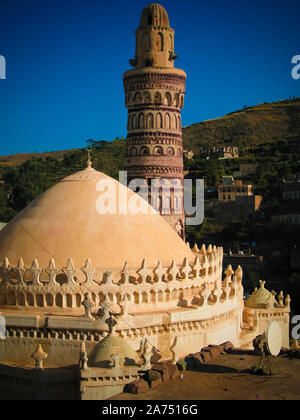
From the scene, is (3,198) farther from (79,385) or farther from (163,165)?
(79,385)

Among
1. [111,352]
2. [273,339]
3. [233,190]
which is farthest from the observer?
[233,190]

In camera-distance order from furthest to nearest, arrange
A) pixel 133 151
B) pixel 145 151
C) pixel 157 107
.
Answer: pixel 133 151 → pixel 145 151 → pixel 157 107

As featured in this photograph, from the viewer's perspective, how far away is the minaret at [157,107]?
1428 inches

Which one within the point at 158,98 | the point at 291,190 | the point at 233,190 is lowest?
the point at 291,190

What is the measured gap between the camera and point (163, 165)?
36.7 meters

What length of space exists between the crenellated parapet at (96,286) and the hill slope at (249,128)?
122 m

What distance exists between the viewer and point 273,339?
52.2 feet

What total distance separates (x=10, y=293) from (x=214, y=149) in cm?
11069

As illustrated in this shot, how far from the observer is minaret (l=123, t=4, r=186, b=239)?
36.3m

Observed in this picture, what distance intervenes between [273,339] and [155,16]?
82.2ft

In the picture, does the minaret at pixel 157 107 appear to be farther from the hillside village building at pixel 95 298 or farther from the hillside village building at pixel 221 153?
the hillside village building at pixel 221 153

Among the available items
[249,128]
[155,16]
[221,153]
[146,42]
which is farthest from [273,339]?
[249,128]

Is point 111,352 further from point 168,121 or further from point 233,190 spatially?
point 233,190
